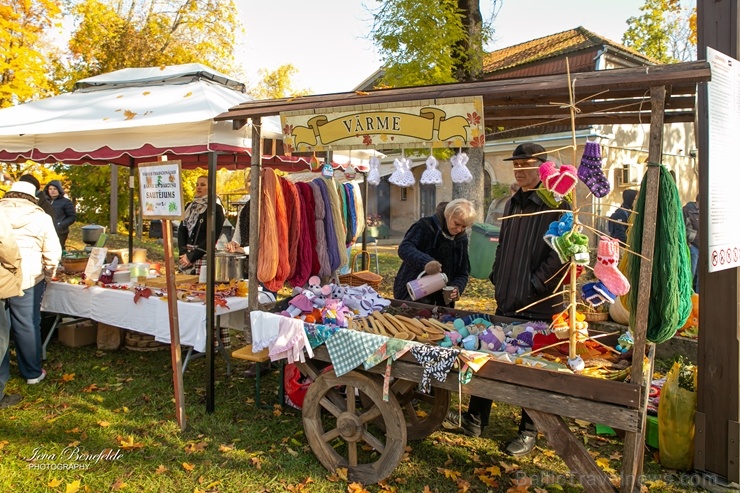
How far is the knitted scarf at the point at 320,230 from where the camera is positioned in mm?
4145

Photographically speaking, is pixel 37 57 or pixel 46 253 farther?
pixel 37 57

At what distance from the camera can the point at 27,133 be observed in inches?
216

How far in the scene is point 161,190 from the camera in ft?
12.7

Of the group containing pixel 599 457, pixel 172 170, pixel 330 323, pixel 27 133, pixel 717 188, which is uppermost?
pixel 27 133

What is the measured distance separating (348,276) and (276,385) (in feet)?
4.48

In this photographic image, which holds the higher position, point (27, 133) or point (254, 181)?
point (27, 133)

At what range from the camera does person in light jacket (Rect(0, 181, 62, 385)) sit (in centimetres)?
446

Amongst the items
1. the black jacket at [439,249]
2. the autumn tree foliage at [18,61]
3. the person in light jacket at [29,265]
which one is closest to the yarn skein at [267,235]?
the black jacket at [439,249]

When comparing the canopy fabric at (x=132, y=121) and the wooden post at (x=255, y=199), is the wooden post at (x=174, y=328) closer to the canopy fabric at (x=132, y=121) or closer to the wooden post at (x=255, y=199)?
the wooden post at (x=255, y=199)

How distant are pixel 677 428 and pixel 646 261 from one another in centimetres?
166

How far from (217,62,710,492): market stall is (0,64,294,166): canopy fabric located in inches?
39.5

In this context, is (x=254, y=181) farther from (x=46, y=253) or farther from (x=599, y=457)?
(x=599, y=457)

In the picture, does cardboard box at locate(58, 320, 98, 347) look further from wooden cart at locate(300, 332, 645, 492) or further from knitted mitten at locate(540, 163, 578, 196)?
knitted mitten at locate(540, 163, 578, 196)

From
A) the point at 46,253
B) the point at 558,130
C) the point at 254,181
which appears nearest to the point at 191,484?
the point at 254,181
